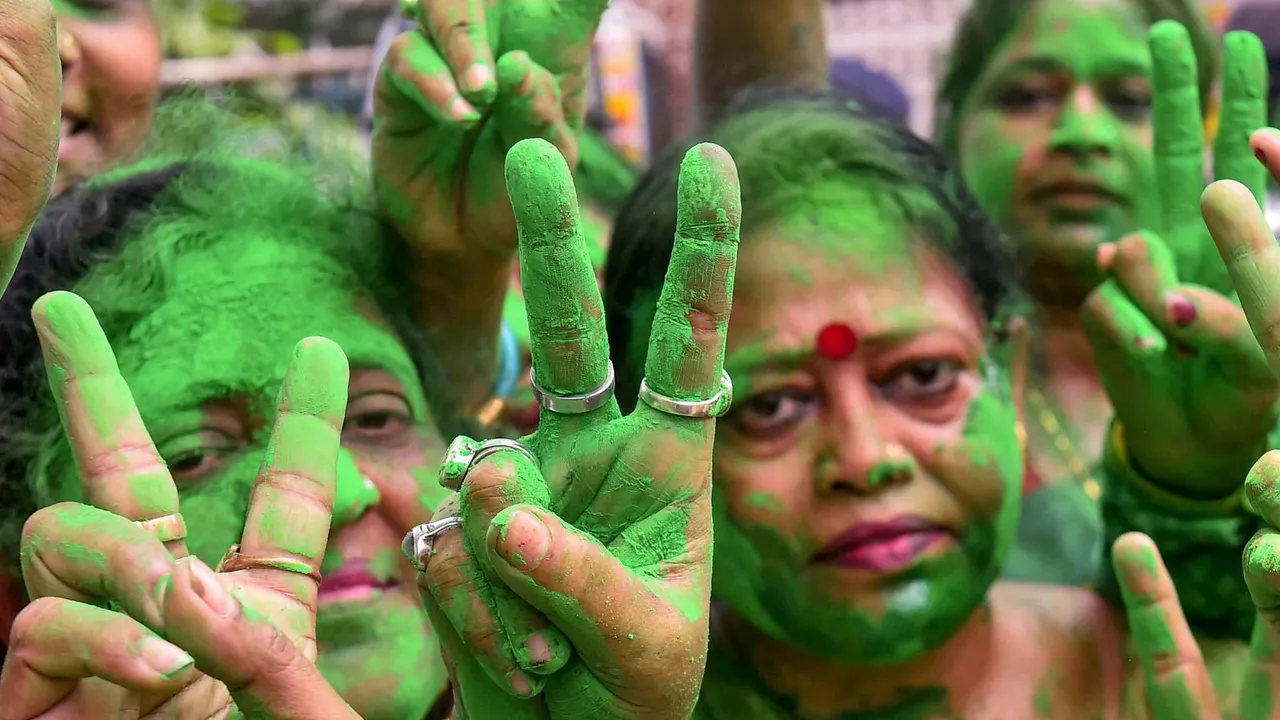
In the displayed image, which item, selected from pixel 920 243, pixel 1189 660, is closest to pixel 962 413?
pixel 920 243

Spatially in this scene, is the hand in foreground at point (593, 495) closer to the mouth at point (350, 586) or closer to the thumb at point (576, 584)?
the thumb at point (576, 584)

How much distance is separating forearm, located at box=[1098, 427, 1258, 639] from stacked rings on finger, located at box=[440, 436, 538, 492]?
3.13 feet

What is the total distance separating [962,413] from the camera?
1458 millimetres

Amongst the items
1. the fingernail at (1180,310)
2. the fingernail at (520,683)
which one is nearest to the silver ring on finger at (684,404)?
the fingernail at (520,683)

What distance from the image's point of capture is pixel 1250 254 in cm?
112

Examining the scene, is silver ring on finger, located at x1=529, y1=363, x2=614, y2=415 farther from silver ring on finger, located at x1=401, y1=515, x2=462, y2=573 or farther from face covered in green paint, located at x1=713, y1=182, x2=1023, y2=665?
face covered in green paint, located at x1=713, y1=182, x2=1023, y2=665

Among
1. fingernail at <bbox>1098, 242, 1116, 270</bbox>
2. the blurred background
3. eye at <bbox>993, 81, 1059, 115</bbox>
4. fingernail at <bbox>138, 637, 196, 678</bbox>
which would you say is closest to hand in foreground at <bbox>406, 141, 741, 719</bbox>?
fingernail at <bbox>138, 637, 196, 678</bbox>

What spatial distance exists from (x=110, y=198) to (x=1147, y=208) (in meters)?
1.59

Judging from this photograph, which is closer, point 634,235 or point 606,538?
point 606,538

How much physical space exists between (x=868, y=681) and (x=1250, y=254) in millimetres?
648

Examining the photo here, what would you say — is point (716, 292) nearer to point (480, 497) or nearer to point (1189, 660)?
point (480, 497)

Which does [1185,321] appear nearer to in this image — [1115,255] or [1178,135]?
[1115,255]

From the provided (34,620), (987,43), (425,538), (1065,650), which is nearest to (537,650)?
(425,538)

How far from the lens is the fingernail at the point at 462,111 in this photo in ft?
4.26
